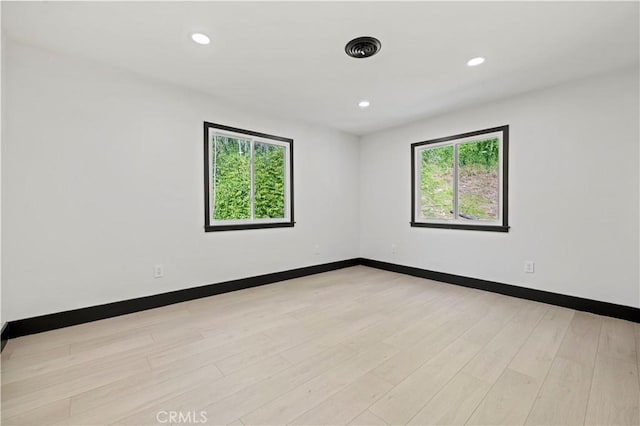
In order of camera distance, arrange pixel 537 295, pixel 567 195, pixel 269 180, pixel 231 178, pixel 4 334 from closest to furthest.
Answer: pixel 4 334
pixel 567 195
pixel 537 295
pixel 231 178
pixel 269 180

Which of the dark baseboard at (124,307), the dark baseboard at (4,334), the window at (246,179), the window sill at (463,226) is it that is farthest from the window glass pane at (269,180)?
the dark baseboard at (4,334)

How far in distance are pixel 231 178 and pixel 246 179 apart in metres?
0.22

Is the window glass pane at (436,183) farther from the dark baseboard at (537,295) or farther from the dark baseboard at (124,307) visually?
the dark baseboard at (124,307)

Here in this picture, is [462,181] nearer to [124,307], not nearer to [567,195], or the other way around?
[567,195]

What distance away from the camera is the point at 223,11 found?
6.50 feet

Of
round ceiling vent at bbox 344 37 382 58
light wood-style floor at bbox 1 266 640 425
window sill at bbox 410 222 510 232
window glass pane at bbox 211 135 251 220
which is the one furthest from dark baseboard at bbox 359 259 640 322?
round ceiling vent at bbox 344 37 382 58

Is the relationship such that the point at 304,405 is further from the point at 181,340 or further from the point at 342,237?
Answer: the point at 342,237

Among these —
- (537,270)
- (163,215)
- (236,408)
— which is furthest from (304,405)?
(537,270)

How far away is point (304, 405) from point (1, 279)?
103 inches

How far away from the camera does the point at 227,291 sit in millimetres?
3625

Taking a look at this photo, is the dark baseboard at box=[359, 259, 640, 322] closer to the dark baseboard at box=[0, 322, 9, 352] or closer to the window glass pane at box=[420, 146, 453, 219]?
the window glass pane at box=[420, 146, 453, 219]

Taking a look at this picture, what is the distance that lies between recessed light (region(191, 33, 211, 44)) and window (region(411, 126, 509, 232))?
10.7ft

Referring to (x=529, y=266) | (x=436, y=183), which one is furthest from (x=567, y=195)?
(x=436, y=183)

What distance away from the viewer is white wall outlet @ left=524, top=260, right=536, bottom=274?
10.9ft
